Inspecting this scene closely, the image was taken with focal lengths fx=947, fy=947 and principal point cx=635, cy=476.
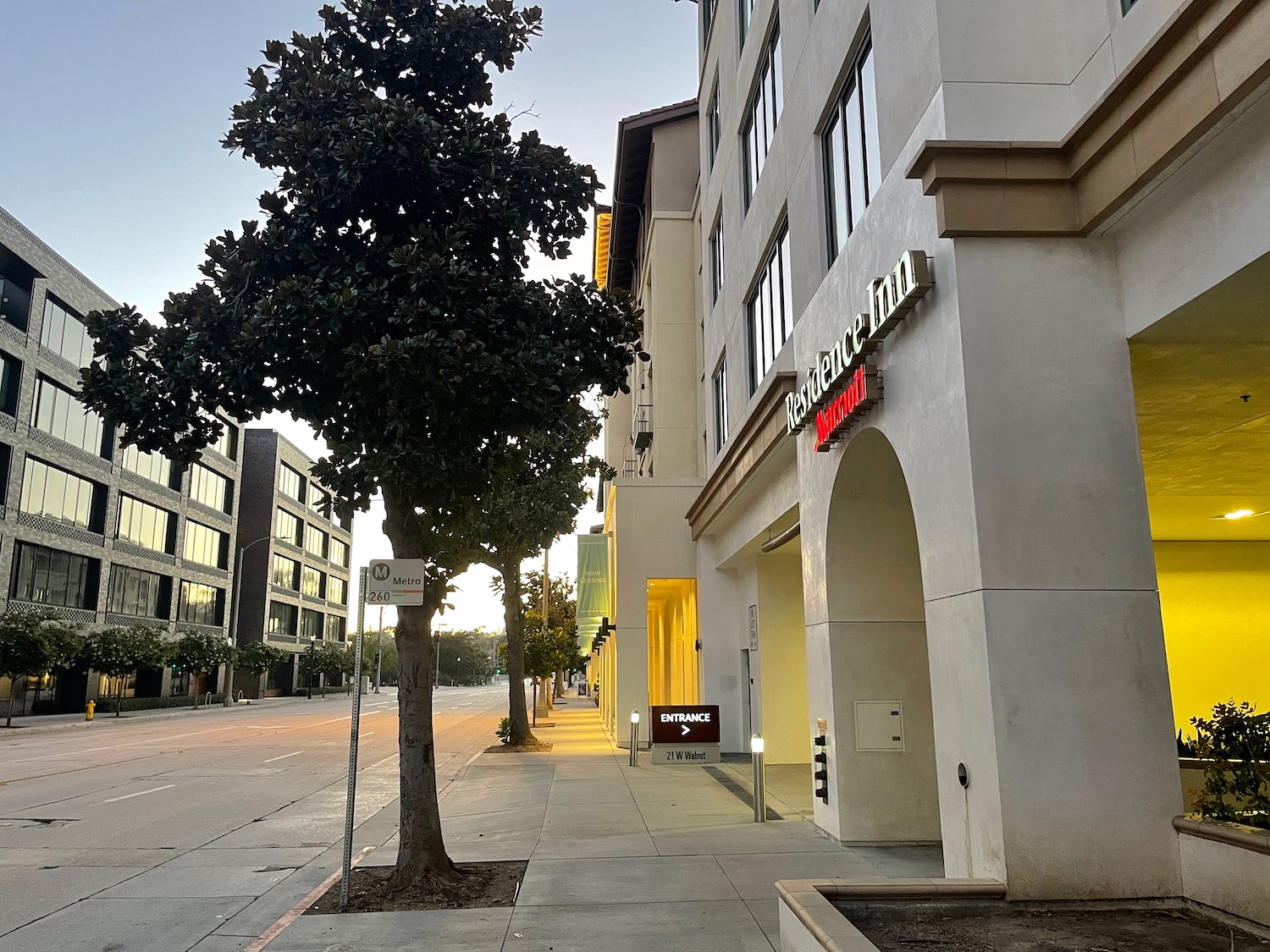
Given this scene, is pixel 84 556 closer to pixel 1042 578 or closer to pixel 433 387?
pixel 433 387

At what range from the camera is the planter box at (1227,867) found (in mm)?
5867

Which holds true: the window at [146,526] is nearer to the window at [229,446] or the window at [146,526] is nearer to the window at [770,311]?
the window at [229,446]

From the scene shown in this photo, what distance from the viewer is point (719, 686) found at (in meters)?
22.4

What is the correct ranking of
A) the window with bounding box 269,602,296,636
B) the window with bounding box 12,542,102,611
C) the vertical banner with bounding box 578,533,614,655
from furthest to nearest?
the window with bounding box 269,602,296,636, the window with bounding box 12,542,102,611, the vertical banner with bounding box 578,533,614,655

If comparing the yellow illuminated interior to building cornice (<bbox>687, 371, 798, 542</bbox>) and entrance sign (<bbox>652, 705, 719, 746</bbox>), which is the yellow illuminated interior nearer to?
entrance sign (<bbox>652, 705, 719, 746</bbox>)

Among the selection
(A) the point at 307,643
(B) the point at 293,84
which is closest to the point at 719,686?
(B) the point at 293,84

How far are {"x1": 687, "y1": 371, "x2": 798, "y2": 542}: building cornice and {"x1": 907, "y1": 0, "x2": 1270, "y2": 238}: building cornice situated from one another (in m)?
5.33

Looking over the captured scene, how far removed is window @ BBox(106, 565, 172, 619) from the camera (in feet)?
171

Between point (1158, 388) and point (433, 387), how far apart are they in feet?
21.6

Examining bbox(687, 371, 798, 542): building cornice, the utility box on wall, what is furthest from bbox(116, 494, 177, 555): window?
the utility box on wall

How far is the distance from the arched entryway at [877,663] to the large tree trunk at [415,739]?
14.9ft

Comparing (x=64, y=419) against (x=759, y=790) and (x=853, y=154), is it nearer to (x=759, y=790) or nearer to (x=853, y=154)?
(x=759, y=790)

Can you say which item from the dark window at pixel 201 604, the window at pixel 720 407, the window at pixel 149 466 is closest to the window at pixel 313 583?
the dark window at pixel 201 604

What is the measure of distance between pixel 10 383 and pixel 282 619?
42454mm
